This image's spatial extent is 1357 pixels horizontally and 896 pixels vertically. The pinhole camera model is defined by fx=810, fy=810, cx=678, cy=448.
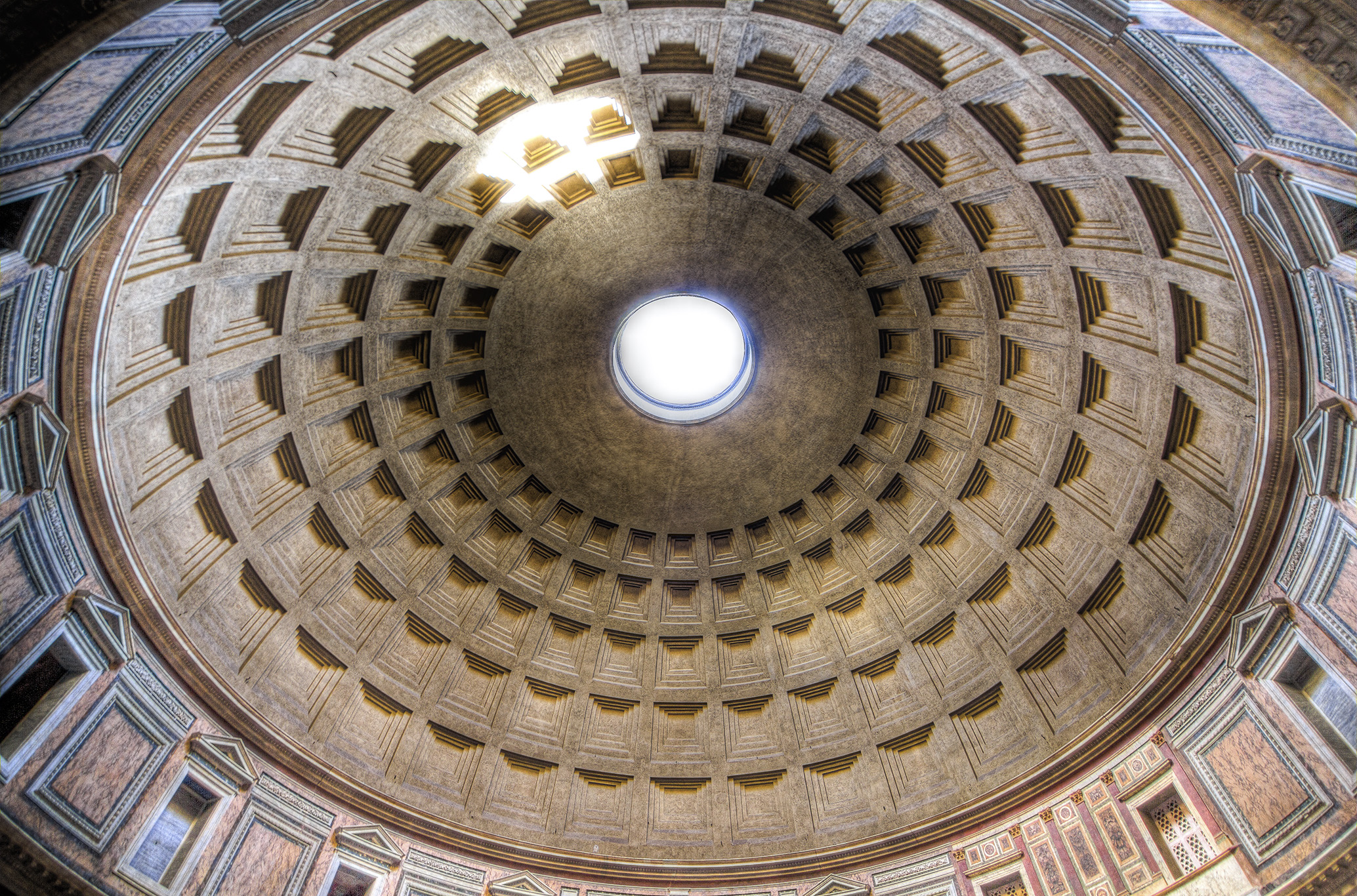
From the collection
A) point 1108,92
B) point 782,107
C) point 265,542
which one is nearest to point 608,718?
point 265,542

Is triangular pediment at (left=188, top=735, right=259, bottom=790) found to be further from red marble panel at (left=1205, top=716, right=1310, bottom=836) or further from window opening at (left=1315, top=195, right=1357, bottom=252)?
window opening at (left=1315, top=195, right=1357, bottom=252)

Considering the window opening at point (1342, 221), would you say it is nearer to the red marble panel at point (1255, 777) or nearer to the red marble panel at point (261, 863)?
the red marble panel at point (1255, 777)

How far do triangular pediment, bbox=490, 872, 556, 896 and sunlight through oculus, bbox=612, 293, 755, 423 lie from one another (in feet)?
48.3

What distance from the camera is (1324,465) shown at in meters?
15.2

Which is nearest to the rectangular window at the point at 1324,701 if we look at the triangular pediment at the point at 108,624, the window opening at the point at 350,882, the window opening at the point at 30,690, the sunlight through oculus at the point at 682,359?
the sunlight through oculus at the point at 682,359

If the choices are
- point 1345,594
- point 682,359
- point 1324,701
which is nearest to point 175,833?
point 682,359

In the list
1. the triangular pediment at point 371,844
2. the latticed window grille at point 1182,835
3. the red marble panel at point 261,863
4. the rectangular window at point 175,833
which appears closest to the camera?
the rectangular window at point 175,833

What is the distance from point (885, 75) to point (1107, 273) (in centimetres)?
729

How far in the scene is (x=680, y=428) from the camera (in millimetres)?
28547

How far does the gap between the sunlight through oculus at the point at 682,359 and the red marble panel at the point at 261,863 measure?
1629 cm

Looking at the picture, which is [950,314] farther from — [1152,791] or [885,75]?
[1152,791]

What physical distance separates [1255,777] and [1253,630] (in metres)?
2.95

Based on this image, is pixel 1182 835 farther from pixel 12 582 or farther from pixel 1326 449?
pixel 12 582

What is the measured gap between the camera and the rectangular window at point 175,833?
16.7 meters
